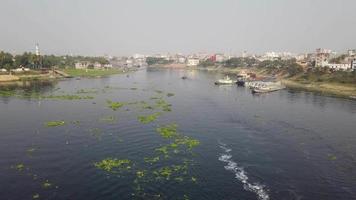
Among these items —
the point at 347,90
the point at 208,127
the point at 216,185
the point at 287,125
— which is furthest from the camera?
the point at 347,90

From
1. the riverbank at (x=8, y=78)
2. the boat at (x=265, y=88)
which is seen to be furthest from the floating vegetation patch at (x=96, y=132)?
the riverbank at (x=8, y=78)

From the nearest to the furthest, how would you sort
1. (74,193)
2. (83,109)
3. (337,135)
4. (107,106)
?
(74,193)
(337,135)
(83,109)
(107,106)

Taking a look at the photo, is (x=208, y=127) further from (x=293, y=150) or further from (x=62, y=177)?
(x=62, y=177)

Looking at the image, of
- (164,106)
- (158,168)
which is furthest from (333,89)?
(158,168)

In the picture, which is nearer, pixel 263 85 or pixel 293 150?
pixel 293 150

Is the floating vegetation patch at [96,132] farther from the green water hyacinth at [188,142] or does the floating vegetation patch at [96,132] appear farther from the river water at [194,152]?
the green water hyacinth at [188,142]

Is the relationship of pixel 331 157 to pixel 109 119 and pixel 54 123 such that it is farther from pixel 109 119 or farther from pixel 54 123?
pixel 54 123

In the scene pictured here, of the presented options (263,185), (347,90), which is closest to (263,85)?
(347,90)

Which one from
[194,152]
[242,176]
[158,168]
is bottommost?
[242,176]
